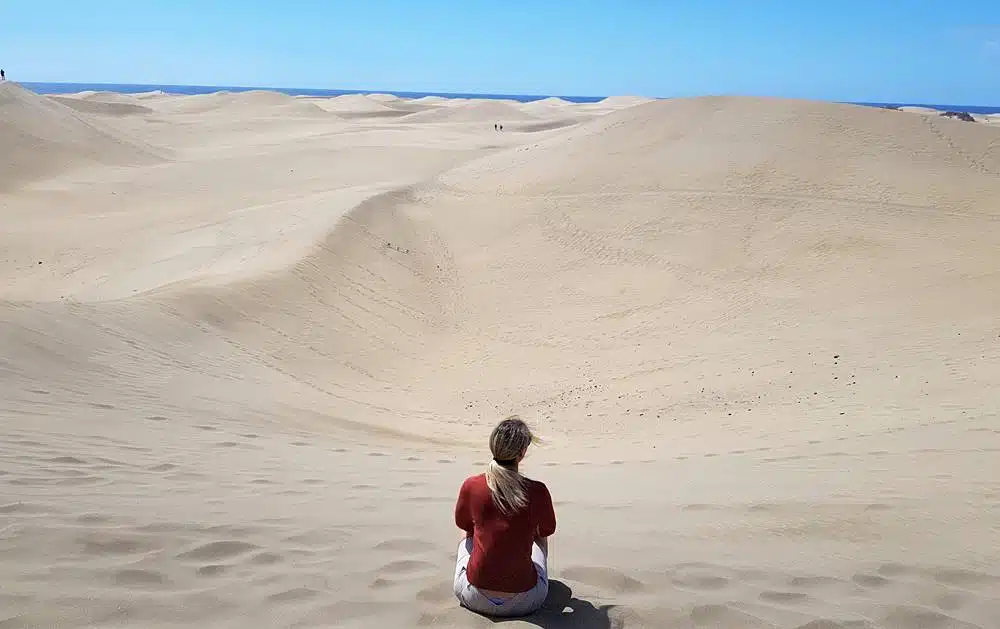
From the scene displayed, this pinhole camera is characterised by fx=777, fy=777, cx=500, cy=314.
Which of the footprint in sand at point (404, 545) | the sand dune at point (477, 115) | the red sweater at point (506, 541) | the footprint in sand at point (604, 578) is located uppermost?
the sand dune at point (477, 115)

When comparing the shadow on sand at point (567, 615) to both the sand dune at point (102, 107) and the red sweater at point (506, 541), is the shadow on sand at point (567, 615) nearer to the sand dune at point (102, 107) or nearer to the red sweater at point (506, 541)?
the red sweater at point (506, 541)

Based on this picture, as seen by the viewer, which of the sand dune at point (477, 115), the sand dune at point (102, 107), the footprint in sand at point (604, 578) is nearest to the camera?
the footprint in sand at point (604, 578)

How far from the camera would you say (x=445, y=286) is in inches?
627

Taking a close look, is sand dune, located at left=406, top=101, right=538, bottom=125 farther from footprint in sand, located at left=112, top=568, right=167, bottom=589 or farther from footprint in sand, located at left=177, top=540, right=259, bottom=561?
footprint in sand, located at left=112, top=568, right=167, bottom=589

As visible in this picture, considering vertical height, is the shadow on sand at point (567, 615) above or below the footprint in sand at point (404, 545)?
above

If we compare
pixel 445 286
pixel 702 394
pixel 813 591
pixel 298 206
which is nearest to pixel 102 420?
pixel 813 591

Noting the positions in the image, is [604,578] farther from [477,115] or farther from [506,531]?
[477,115]

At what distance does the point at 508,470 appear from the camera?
3277 millimetres

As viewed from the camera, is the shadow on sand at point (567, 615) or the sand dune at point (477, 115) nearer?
the shadow on sand at point (567, 615)

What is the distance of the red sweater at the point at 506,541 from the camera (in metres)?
3.24

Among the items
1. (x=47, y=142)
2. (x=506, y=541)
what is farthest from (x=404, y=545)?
(x=47, y=142)

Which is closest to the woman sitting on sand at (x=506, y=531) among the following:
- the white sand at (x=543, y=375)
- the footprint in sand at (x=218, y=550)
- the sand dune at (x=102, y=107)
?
the white sand at (x=543, y=375)

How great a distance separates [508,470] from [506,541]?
0.96 ft

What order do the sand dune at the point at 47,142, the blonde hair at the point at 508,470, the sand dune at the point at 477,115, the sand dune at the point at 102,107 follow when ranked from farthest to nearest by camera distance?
the sand dune at the point at 477,115 < the sand dune at the point at 102,107 < the sand dune at the point at 47,142 < the blonde hair at the point at 508,470
